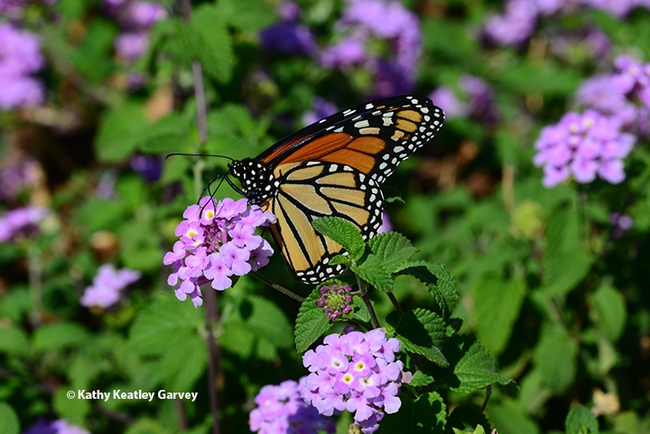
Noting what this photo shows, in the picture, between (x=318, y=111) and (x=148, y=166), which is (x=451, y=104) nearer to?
(x=318, y=111)

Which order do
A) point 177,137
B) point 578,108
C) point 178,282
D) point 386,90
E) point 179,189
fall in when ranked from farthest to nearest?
point 578,108 < point 386,90 < point 179,189 < point 177,137 < point 178,282

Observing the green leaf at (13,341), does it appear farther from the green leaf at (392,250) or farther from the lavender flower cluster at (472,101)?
the lavender flower cluster at (472,101)

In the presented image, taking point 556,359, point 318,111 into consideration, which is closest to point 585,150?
point 556,359

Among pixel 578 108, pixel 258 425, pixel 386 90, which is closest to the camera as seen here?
pixel 258 425

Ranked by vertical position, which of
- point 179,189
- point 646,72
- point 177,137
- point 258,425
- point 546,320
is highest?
point 179,189

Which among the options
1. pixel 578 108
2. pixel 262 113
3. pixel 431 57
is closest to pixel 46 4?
pixel 262 113

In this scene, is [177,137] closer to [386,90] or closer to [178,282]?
[178,282]

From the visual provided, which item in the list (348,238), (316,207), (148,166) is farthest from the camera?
(148,166)

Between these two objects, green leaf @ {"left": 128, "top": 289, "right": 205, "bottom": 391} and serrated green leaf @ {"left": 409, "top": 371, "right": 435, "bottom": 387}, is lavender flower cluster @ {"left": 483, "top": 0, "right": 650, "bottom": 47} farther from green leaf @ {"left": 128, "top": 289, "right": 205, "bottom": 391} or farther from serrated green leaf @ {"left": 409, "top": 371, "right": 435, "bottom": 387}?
serrated green leaf @ {"left": 409, "top": 371, "right": 435, "bottom": 387}
